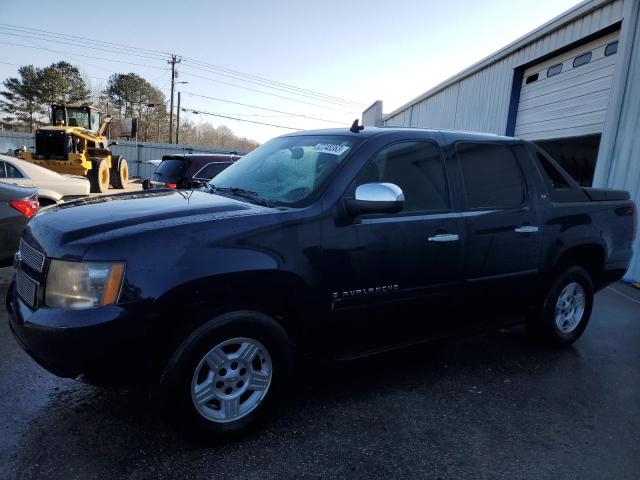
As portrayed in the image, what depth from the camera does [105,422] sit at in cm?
275

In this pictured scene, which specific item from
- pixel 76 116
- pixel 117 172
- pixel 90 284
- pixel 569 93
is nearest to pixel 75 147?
pixel 76 116

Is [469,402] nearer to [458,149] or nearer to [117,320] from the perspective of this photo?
[458,149]

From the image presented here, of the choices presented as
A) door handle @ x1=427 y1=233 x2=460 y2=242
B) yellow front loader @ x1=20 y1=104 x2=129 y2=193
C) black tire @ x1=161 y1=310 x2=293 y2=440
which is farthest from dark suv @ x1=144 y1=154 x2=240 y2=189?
yellow front loader @ x1=20 y1=104 x2=129 y2=193

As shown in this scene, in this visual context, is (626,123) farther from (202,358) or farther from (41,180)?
(41,180)

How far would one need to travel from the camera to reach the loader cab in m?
19.3

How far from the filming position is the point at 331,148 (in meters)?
3.20

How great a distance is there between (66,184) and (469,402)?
8.38m

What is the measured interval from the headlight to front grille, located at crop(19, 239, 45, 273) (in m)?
0.25

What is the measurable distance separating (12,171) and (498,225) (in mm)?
8466

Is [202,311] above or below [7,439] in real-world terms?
above

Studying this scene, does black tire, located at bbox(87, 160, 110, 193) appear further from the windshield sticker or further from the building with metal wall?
the windshield sticker

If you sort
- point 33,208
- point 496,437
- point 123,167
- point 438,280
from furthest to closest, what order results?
point 123,167
point 33,208
point 438,280
point 496,437

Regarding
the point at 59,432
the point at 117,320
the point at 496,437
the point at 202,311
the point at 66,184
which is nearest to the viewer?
the point at 117,320

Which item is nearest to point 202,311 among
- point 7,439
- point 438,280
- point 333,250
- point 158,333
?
point 158,333
